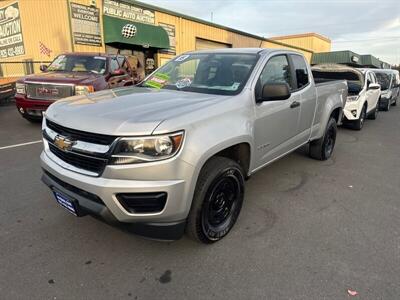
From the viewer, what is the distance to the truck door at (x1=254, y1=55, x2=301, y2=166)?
343cm

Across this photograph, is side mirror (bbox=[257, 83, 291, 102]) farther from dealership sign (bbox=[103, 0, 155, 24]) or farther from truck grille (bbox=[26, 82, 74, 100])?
dealership sign (bbox=[103, 0, 155, 24])

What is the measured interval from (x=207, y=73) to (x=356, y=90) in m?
6.68

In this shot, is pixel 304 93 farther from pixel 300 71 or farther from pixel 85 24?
pixel 85 24

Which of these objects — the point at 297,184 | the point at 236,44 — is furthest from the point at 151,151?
the point at 236,44

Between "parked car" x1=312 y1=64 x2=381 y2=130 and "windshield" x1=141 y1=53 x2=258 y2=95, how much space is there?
5.01 metres

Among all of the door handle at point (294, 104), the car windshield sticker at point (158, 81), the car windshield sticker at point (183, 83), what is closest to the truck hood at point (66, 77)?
the car windshield sticker at point (158, 81)

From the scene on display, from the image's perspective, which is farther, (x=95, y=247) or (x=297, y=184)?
(x=297, y=184)

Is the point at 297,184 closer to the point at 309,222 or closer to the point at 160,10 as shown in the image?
the point at 309,222

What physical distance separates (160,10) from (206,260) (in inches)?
722

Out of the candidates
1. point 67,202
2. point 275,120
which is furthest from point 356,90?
point 67,202

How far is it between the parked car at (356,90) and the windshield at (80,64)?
5.63 metres

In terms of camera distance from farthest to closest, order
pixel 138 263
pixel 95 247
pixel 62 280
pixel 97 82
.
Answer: pixel 97 82
pixel 95 247
pixel 138 263
pixel 62 280

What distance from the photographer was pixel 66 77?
7.57 m

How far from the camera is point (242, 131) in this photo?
9.97 feet
